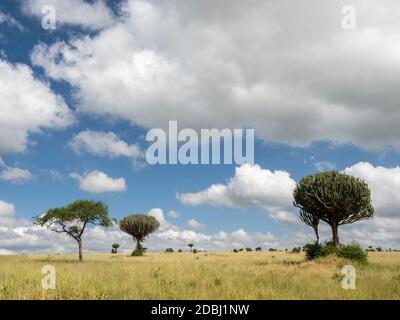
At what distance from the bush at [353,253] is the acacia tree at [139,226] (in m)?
39.7

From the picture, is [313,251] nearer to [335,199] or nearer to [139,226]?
[335,199]

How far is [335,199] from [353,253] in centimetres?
473

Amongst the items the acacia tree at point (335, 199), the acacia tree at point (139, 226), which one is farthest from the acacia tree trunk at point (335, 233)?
the acacia tree at point (139, 226)

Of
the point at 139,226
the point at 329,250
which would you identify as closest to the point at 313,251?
the point at 329,250

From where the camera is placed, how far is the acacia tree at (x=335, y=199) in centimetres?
3644

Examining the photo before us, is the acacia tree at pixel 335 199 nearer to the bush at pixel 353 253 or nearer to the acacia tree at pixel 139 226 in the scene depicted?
the bush at pixel 353 253

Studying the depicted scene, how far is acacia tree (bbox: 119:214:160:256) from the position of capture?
6900cm

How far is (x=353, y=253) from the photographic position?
33.3m

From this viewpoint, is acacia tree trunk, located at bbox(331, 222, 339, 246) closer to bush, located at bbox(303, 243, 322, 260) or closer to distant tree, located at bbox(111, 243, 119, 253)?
bush, located at bbox(303, 243, 322, 260)
